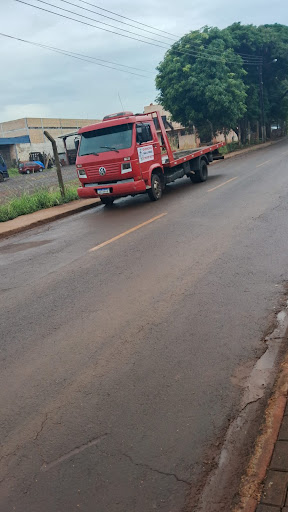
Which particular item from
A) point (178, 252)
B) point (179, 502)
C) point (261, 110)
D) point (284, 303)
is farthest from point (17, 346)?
point (261, 110)

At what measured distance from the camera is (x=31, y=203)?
14.6 metres

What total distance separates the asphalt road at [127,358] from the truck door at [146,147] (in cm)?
416

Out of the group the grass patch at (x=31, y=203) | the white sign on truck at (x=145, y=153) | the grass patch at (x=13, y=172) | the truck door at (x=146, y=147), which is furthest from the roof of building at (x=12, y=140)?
the white sign on truck at (x=145, y=153)

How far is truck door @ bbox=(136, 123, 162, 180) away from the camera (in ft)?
40.2

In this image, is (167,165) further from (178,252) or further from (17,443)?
(17,443)

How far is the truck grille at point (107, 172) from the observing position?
39.5ft

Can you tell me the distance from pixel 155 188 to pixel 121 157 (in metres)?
1.69

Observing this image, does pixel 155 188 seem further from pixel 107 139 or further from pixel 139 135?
pixel 107 139

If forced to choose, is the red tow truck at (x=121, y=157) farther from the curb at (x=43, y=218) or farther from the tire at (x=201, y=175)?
the tire at (x=201, y=175)

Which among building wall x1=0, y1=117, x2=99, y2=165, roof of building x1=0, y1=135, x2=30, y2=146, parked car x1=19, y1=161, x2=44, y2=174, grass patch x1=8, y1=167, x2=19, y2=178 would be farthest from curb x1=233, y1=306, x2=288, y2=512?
building wall x1=0, y1=117, x2=99, y2=165

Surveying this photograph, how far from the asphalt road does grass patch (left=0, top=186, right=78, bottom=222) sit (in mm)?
5239

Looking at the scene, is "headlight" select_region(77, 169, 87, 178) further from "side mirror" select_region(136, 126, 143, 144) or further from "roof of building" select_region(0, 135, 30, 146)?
"roof of building" select_region(0, 135, 30, 146)

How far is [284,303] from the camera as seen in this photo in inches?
197

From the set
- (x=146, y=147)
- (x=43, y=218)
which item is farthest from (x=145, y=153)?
(x=43, y=218)
